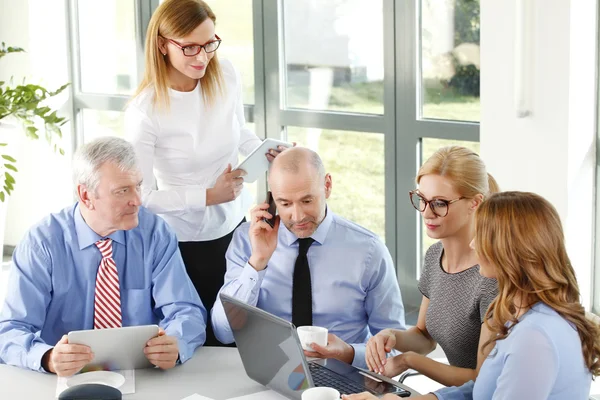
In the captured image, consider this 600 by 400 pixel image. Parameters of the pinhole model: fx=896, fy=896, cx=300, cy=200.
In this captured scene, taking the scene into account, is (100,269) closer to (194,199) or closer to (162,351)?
(162,351)

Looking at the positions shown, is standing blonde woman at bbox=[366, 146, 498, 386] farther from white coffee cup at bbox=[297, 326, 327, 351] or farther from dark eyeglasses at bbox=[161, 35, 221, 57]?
dark eyeglasses at bbox=[161, 35, 221, 57]

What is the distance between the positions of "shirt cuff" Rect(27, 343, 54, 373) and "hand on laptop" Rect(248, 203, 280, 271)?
0.66 meters

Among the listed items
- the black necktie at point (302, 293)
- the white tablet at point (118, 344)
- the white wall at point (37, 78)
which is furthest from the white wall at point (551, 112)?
the white wall at point (37, 78)

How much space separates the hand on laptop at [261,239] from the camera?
106 inches

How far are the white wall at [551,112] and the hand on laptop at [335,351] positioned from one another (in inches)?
63.6

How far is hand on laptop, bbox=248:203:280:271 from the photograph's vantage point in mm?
2695

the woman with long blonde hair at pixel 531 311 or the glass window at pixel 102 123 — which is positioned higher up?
the glass window at pixel 102 123

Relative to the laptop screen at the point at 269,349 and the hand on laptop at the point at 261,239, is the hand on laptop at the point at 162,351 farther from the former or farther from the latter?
the hand on laptop at the point at 261,239

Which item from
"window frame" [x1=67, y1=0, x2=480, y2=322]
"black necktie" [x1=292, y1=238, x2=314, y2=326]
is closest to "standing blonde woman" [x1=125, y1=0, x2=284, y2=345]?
"black necktie" [x1=292, y1=238, x2=314, y2=326]

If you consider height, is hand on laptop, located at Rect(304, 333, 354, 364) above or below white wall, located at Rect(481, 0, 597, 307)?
below

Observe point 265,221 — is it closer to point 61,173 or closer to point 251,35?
point 251,35

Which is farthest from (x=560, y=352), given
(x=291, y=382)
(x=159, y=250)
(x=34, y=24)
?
(x=34, y=24)

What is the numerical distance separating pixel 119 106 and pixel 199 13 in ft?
9.88

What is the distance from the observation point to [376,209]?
15.9ft
